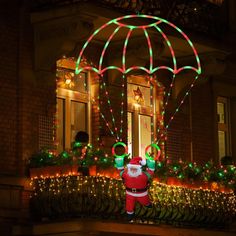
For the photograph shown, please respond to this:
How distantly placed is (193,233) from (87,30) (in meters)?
4.54

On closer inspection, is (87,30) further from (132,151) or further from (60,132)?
(132,151)

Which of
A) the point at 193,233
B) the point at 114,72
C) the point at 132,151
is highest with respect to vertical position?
the point at 114,72

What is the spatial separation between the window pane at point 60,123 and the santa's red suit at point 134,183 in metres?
2.00

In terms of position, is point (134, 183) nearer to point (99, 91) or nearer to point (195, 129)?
point (99, 91)

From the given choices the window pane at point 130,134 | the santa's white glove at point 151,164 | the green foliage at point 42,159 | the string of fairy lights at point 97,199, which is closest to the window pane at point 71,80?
the window pane at point 130,134

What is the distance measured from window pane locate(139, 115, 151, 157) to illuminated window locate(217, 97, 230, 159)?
2567 millimetres

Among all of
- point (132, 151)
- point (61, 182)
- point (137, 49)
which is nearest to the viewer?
point (61, 182)

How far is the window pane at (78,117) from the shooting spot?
810 inches

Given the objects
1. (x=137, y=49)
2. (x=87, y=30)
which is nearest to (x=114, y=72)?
(x=137, y=49)

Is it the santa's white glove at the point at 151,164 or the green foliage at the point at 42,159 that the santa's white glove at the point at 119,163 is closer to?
the santa's white glove at the point at 151,164

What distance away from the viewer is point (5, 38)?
19.2 meters

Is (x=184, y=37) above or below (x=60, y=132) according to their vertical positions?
above

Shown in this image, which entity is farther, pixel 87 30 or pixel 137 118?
pixel 137 118

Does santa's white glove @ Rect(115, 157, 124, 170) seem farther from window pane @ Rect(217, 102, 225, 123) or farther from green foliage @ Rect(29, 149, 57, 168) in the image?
window pane @ Rect(217, 102, 225, 123)
